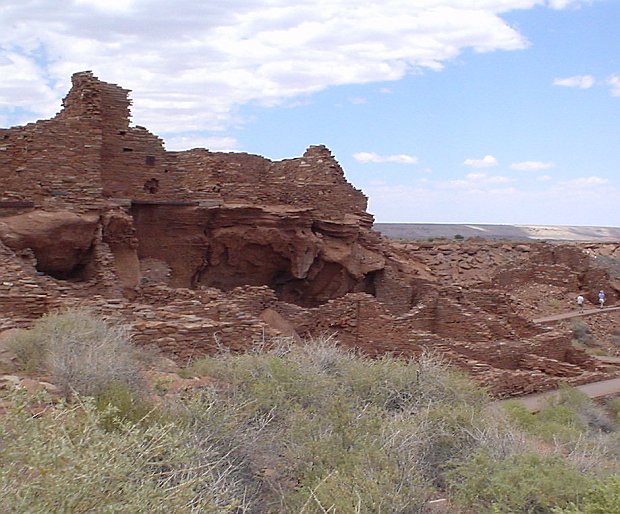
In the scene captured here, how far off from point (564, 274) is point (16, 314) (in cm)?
2176

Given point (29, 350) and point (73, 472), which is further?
point (29, 350)

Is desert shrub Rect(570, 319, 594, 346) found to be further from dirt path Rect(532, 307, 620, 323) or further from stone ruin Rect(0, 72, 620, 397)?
stone ruin Rect(0, 72, 620, 397)

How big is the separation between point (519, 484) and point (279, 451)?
72.8 inches

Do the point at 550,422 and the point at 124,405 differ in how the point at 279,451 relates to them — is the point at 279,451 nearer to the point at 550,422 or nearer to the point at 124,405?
the point at 124,405

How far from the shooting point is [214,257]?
15.2 m

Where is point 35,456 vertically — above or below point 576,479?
above

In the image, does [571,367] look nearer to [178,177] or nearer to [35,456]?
[178,177]

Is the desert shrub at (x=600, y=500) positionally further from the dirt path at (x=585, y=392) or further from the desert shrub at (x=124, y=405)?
the dirt path at (x=585, y=392)

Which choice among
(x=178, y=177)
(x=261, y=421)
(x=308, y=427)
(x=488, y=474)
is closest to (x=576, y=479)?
(x=488, y=474)

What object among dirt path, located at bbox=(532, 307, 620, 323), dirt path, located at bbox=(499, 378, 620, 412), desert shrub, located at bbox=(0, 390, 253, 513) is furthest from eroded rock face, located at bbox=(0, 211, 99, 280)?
dirt path, located at bbox=(532, 307, 620, 323)

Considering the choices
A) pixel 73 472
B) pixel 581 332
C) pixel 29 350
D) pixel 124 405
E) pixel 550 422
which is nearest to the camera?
pixel 73 472

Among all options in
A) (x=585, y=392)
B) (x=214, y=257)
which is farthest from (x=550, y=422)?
(x=214, y=257)

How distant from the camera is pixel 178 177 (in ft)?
48.6

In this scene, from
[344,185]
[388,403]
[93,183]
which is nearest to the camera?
[388,403]
